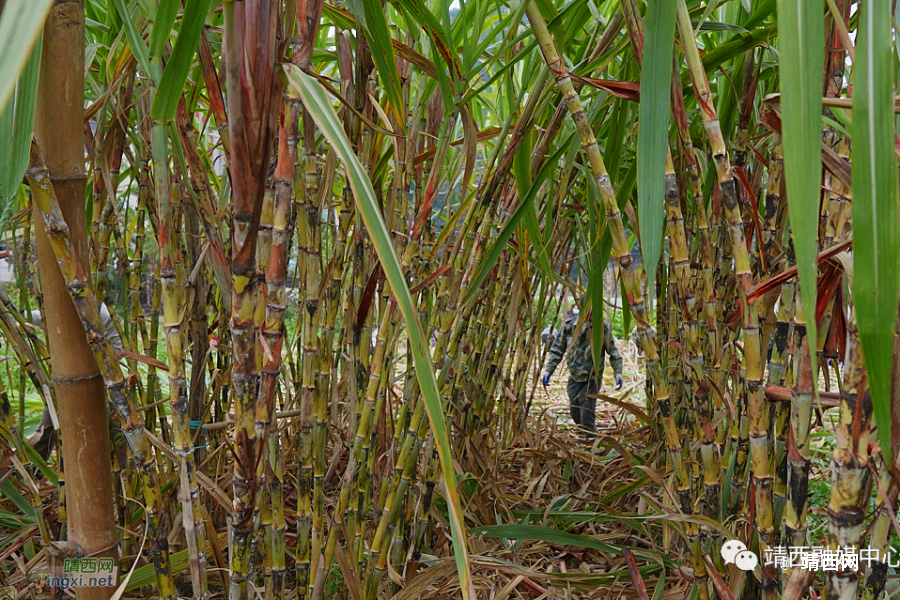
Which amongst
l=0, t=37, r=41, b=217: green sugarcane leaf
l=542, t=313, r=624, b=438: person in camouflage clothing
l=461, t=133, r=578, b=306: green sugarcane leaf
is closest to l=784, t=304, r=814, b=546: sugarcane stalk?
l=461, t=133, r=578, b=306: green sugarcane leaf

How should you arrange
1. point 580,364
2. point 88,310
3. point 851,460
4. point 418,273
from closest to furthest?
point 851,460 → point 88,310 → point 418,273 → point 580,364

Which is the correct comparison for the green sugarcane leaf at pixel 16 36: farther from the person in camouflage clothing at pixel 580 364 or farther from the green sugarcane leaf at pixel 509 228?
the person in camouflage clothing at pixel 580 364

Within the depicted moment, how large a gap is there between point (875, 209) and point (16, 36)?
30cm

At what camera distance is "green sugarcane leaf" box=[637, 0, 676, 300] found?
0.38 meters

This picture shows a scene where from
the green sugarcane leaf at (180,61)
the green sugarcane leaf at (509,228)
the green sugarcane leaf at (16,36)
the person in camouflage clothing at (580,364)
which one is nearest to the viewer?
the green sugarcane leaf at (16,36)

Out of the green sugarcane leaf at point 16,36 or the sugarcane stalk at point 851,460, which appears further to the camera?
the sugarcane stalk at point 851,460

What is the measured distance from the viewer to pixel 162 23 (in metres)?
0.34

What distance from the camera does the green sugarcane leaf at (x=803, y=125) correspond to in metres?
0.23

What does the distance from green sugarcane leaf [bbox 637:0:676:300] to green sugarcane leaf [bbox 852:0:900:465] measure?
148 mm

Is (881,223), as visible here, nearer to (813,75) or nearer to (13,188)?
(813,75)

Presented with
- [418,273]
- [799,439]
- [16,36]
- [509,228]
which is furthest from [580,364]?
[16,36]

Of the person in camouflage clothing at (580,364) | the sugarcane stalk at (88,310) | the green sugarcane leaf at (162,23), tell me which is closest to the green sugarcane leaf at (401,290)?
the green sugarcane leaf at (162,23)

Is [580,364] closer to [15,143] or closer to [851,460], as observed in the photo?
[851,460]

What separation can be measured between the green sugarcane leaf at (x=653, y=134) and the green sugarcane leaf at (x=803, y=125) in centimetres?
13
